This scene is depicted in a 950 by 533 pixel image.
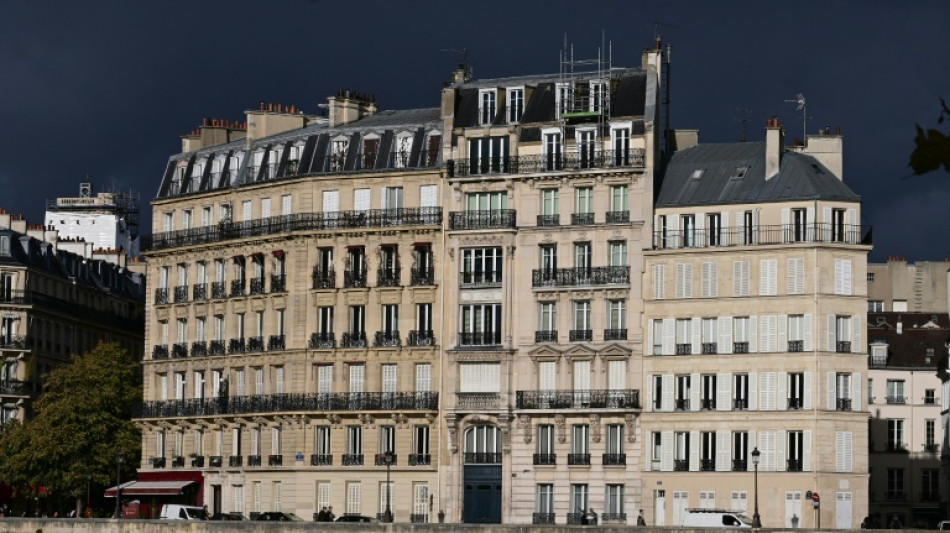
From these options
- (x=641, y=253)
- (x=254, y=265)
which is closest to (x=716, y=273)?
(x=641, y=253)

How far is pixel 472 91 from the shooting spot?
7888 cm

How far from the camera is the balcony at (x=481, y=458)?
75.4m

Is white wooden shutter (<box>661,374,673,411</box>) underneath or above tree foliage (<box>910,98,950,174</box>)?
underneath

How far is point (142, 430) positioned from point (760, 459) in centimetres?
2987

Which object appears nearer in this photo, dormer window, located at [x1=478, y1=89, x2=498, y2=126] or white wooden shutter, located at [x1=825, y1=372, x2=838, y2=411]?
white wooden shutter, located at [x1=825, y1=372, x2=838, y2=411]

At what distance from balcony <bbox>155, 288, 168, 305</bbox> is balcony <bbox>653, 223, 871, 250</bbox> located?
24.6 m

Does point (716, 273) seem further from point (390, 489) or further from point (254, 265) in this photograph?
point (254, 265)

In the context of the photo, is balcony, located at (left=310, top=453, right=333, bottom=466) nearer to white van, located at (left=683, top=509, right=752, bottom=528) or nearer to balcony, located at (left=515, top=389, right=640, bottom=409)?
balcony, located at (left=515, top=389, right=640, bottom=409)

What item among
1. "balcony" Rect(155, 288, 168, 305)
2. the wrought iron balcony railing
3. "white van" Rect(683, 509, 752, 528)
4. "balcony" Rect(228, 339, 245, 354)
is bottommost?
"white van" Rect(683, 509, 752, 528)

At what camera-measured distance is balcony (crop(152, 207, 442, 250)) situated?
78312mm

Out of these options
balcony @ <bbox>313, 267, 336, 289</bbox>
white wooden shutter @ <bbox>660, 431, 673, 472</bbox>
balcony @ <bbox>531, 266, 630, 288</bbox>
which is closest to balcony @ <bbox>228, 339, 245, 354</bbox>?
balcony @ <bbox>313, 267, 336, 289</bbox>

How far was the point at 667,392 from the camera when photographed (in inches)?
2867

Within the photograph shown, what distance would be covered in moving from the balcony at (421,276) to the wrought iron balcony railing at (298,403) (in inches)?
174

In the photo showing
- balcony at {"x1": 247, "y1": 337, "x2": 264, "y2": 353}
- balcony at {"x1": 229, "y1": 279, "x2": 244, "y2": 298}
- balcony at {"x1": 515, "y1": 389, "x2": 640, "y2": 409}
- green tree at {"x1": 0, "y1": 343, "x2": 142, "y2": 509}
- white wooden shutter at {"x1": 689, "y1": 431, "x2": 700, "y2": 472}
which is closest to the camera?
white wooden shutter at {"x1": 689, "y1": 431, "x2": 700, "y2": 472}
